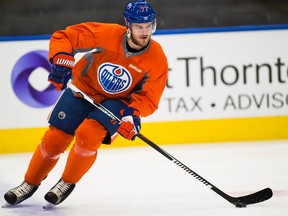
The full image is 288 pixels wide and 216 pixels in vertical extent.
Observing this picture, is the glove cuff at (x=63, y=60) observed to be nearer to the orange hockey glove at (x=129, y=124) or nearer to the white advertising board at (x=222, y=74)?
the orange hockey glove at (x=129, y=124)

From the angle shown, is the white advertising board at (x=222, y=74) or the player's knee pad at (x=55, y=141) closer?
the player's knee pad at (x=55, y=141)

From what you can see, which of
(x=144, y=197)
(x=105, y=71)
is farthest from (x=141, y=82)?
(x=144, y=197)

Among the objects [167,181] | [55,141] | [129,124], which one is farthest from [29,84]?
[129,124]

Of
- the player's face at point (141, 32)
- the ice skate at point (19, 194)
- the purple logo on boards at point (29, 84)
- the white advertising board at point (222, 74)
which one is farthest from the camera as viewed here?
the white advertising board at point (222, 74)

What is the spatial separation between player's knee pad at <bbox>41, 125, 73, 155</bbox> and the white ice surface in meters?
0.29

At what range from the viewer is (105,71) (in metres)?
3.87

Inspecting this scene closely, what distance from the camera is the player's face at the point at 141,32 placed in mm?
3717

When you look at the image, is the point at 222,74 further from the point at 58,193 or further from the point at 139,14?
the point at 58,193

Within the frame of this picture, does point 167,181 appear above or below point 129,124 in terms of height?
below

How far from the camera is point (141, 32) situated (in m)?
3.73

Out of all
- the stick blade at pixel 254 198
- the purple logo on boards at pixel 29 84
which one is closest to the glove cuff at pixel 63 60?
the stick blade at pixel 254 198

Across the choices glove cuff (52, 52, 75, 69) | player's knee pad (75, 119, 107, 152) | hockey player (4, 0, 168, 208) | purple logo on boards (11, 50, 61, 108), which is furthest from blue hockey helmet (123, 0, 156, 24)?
purple logo on boards (11, 50, 61, 108)

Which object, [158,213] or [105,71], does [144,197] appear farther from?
[105,71]

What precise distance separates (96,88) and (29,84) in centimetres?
224
